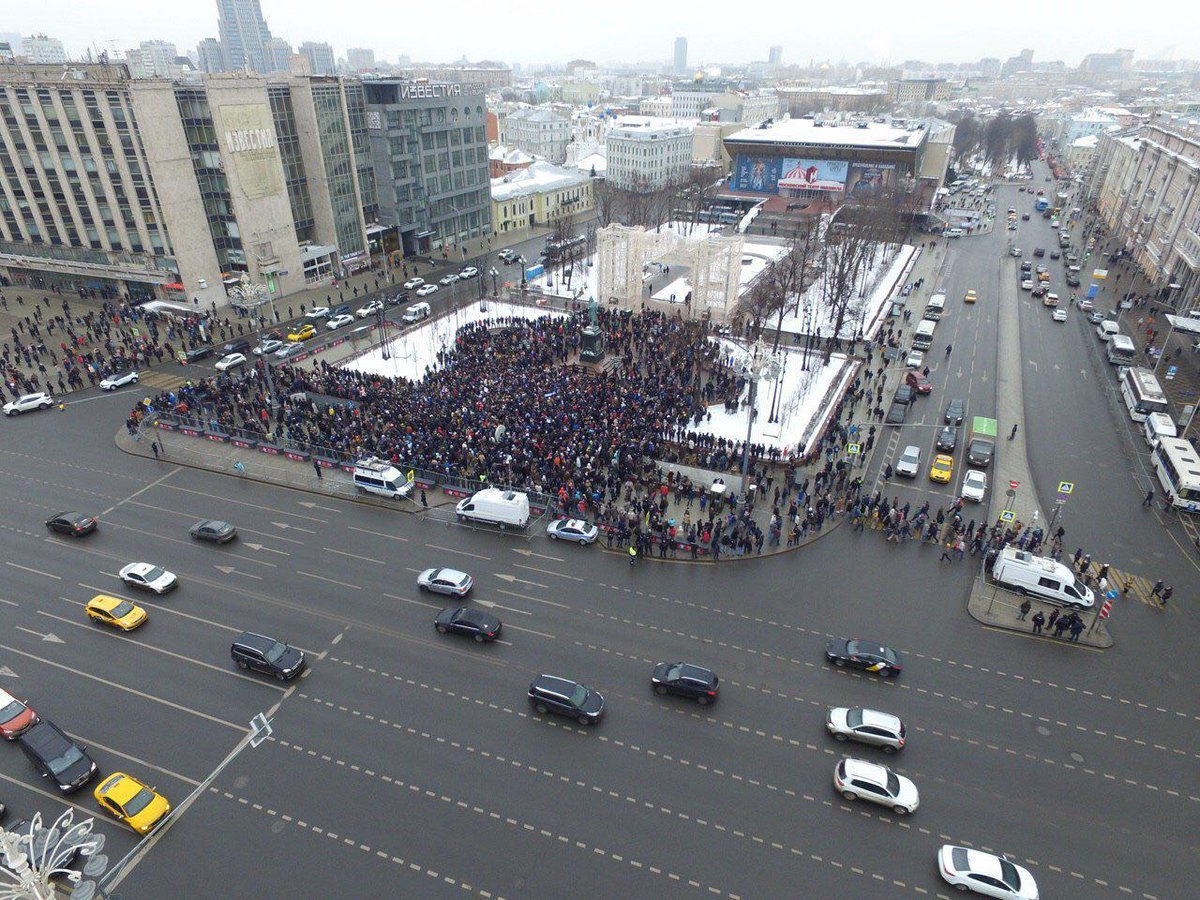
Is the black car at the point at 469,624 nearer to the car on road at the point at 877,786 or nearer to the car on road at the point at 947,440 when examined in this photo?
the car on road at the point at 877,786

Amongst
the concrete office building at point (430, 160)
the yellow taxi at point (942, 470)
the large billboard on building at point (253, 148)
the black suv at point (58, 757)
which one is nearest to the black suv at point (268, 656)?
the black suv at point (58, 757)

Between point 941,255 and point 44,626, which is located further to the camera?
point 941,255

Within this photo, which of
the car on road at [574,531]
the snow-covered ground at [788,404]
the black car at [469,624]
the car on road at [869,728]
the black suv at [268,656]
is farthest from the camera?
the snow-covered ground at [788,404]

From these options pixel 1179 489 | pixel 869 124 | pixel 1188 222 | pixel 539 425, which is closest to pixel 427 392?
pixel 539 425

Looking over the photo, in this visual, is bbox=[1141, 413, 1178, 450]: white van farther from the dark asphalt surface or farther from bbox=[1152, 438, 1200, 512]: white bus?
the dark asphalt surface

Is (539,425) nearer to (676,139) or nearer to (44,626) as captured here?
(44,626)

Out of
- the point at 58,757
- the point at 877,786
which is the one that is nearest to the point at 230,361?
the point at 58,757

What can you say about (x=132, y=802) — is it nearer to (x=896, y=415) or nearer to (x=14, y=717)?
(x=14, y=717)
